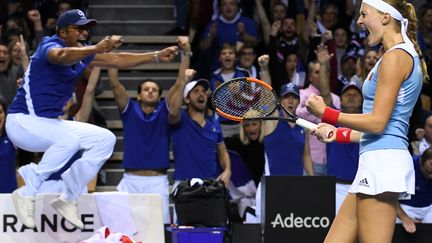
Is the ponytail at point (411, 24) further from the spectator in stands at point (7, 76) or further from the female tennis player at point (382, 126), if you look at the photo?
the spectator in stands at point (7, 76)

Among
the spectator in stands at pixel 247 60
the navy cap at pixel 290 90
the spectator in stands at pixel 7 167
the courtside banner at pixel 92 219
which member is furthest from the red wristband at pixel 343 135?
the spectator in stands at pixel 247 60

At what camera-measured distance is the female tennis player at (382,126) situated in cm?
498

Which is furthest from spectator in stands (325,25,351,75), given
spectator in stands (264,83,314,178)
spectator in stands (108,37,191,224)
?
spectator in stands (108,37,191,224)

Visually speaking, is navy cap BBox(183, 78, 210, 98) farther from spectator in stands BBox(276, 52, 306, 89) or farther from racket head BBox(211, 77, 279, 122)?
Result: racket head BBox(211, 77, 279, 122)

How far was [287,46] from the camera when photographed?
11859 millimetres

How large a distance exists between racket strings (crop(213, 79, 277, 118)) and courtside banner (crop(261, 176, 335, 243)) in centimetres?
220

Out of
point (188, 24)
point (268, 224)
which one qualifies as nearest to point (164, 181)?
point (268, 224)

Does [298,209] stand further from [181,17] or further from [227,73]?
[181,17]

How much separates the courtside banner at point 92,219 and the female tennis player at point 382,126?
282cm

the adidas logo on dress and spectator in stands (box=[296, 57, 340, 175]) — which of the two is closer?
the adidas logo on dress

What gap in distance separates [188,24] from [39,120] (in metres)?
5.61

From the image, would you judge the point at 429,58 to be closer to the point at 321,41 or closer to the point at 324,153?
the point at 321,41

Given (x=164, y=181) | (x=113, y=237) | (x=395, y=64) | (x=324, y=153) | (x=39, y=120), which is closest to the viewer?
(x=395, y=64)

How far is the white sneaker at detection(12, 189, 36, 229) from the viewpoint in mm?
7281
